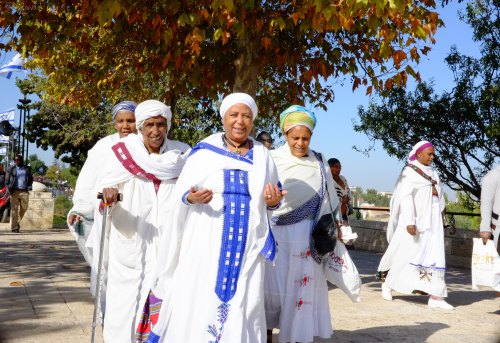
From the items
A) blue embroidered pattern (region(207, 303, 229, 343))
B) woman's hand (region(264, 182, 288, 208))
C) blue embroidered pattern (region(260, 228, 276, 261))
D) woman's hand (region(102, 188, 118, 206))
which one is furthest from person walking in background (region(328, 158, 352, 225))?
blue embroidered pattern (region(207, 303, 229, 343))

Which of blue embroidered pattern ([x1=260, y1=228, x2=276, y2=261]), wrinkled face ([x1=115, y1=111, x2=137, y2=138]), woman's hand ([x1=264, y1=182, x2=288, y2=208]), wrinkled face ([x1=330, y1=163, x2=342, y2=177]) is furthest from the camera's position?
wrinkled face ([x1=330, y1=163, x2=342, y2=177])

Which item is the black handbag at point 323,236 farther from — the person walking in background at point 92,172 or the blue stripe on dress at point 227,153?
the person walking in background at point 92,172

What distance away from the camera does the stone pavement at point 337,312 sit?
255 inches

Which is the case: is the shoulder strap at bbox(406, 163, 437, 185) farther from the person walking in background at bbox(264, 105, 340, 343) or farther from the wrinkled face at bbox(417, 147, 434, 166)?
the person walking in background at bbox(264, 105, 340, 343)

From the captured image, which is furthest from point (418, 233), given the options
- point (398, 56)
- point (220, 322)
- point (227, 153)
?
point (220, 322)

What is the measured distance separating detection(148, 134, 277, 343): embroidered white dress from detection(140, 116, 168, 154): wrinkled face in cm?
78

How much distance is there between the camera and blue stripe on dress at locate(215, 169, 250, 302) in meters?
4.48

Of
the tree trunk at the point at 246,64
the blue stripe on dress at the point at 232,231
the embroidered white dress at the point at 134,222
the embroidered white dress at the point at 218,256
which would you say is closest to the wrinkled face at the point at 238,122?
the embroidered white dress at the point at 218,256

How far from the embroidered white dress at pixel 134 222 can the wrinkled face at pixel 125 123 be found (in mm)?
967

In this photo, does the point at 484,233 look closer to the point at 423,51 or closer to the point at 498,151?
the point at 423,51

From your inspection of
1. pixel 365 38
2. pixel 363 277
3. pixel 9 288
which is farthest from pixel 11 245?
pixel 365 38

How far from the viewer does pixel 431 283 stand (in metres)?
8.70

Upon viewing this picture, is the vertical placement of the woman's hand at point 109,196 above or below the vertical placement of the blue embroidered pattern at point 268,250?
above

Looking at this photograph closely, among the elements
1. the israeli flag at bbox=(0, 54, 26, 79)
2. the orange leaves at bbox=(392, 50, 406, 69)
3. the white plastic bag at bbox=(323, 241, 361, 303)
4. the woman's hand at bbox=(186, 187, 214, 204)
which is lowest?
the white plastic bag at bbox=(323, 241, 361, 303)
